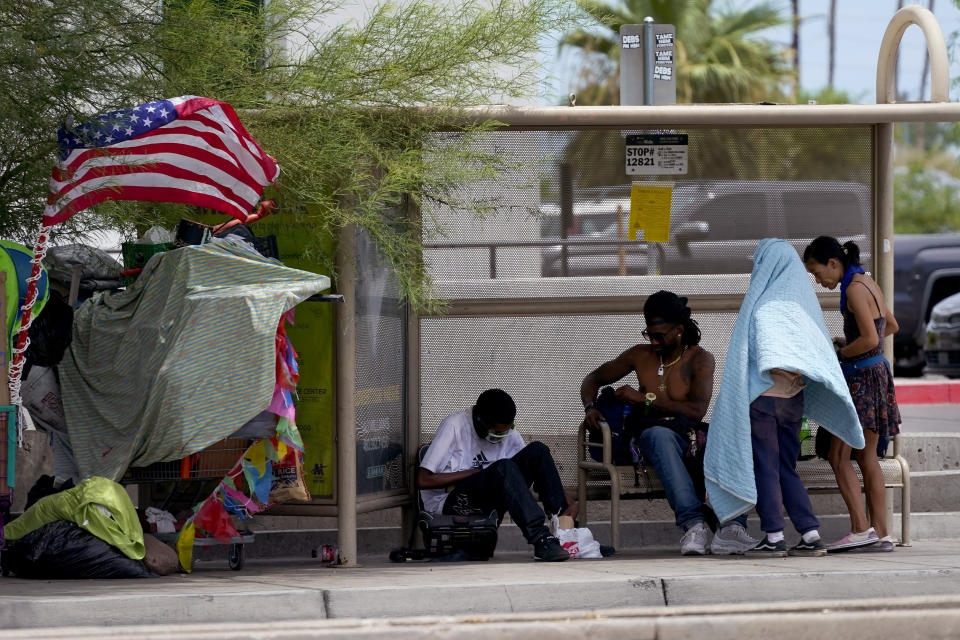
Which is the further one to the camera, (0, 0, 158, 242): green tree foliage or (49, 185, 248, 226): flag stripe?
(49, 185, 248, 226): flag stripe

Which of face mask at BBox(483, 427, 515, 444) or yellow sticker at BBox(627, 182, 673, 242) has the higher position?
yellow sticker at BBox(627, 182, 673, 242)

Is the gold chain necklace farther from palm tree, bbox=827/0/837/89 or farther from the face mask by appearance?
palm tree, bbox=827/0/837/89

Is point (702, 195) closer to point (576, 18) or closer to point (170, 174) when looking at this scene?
point (576, 18)

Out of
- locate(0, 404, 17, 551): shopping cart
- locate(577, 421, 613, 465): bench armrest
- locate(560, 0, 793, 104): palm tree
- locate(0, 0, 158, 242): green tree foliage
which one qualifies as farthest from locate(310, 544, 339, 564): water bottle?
locate(560, 0, 793, 104): palm tree

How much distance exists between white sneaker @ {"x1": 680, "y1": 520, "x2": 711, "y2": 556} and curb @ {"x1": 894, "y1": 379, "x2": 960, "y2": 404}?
952cm

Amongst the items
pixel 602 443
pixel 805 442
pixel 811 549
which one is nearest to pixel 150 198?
pixel 602 443

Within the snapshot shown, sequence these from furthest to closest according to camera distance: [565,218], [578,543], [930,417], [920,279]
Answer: [920,279], [930,417], [565,218], [578,543]

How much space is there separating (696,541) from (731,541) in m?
→ 0.18

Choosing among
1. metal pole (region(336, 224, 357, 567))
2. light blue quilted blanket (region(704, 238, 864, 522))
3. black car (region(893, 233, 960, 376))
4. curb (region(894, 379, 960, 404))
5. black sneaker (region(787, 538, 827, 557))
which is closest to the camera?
metal pole (region(336, 224, 357, 567))

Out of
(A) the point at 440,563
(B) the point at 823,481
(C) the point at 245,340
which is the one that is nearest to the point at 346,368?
(C) the point at 245,340

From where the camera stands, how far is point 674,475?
24.7 feet

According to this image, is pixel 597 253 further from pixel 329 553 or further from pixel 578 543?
pixel 329 553

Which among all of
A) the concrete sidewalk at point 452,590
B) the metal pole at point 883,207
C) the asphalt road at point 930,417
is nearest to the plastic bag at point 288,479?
the concrete sidewalk at point 452,590

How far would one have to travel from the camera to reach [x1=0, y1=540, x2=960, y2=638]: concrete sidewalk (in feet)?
18.8
